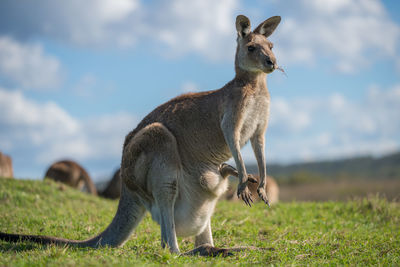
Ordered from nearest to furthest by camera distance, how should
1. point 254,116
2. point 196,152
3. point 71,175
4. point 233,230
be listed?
point 254,116
point 196,152
point 233,230
point 71,175

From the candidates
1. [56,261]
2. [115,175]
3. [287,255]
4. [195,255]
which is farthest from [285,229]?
[115,175]

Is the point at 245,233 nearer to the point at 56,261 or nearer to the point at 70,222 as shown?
the point at 70,222

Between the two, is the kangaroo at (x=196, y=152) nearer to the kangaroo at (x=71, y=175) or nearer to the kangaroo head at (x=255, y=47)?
the kangaroo head at (x=255, y=47)

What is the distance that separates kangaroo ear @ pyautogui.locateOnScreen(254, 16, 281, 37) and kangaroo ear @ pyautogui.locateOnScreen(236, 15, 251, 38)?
0.51 ft

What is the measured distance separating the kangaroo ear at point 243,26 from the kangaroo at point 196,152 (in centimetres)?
1

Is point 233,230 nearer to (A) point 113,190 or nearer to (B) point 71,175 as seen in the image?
(A) point 113,190

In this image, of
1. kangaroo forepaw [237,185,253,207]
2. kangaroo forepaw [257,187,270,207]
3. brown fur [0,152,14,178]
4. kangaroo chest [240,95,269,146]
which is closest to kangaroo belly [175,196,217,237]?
kangaroo forepaw [237,185,253,207]

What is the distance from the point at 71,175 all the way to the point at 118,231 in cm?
935

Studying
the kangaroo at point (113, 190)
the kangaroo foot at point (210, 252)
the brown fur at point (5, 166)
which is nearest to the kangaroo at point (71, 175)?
the kangaroo at point (113, 190)

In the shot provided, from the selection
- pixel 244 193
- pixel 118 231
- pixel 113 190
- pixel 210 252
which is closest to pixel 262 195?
pixel 244 193

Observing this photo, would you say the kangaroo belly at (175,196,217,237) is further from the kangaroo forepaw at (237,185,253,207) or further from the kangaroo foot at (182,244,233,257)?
the kangaroo forepaw at (237,185,253,207)

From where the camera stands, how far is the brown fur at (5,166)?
13.9 meters

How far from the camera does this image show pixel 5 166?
14.1 m

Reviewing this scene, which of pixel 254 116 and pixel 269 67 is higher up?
pixel 269 67
